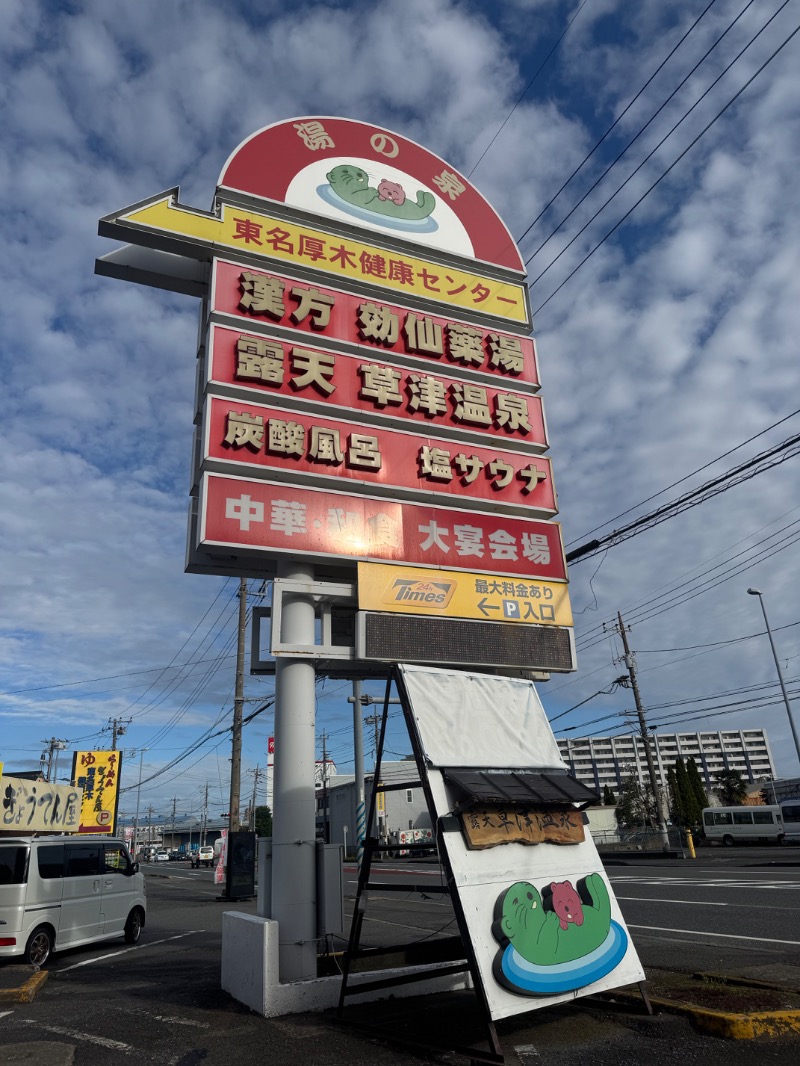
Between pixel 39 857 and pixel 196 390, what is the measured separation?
311 inches

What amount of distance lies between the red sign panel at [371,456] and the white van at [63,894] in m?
7.65

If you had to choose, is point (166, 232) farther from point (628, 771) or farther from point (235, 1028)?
point (628, 771)

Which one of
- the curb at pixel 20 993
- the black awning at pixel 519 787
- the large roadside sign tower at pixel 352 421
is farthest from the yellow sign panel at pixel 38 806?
the black awning at pixel 519 787

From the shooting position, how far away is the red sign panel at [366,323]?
9305 millimetres

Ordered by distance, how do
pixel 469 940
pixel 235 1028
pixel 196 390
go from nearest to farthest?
pixel 469 940 → pixel 235 1028 → pixel 196 390

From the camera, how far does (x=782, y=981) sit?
7.17m

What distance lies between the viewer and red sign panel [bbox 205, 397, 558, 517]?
8516 mm

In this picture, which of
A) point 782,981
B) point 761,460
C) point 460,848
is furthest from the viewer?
point 761,460

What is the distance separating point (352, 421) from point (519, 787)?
17.0 ft

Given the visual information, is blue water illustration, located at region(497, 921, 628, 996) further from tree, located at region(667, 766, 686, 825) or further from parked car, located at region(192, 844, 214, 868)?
parked car, located at region(192, 844, 214, 868)

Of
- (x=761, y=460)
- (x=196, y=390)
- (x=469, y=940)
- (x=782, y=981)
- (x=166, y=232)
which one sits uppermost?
(x=166, y=232)

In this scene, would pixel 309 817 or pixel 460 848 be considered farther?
pixel 309 817

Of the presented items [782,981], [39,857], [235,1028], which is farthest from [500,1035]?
[39,857]

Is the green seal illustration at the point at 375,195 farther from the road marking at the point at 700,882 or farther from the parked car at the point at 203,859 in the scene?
the parked car at the point at 203,859
